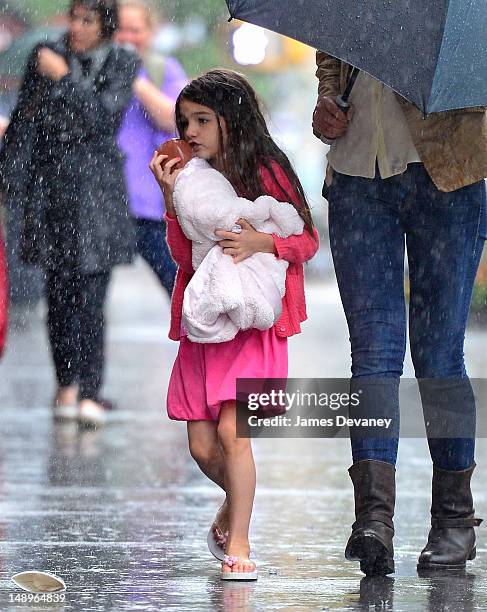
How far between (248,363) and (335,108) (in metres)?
0.84

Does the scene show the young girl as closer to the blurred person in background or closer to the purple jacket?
the blurred person in background

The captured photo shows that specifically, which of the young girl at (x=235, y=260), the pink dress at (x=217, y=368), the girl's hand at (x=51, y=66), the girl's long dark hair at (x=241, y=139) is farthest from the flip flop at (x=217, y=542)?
the girl's hand at (x=51, y=66)

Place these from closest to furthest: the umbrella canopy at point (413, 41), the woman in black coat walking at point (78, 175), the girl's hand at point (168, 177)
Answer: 1. the umbrella canopy at point (413, 41)
2. the girl's hand at point (168, 177)
3. the woman in black coat walking at point (78, 175)

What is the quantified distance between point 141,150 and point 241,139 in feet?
12.9

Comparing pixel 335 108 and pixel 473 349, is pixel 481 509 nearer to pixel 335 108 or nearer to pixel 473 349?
pixel 335 108

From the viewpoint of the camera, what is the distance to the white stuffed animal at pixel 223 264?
5375 millimetres

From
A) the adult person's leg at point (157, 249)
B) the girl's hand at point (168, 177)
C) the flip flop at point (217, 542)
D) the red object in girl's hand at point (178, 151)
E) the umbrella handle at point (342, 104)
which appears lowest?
the flip flop at point (217, 542)

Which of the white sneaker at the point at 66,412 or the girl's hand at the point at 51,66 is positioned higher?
the girl's hand at the point at 51,66

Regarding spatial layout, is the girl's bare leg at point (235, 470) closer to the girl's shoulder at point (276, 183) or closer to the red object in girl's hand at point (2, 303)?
the girl's shoulder at point (276, 183)

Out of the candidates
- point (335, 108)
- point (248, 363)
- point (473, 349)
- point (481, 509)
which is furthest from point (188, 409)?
point (473, 349)

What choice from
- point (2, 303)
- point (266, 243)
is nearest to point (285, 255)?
point (266, 243)

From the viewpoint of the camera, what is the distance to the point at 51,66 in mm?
9414

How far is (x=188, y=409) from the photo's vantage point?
217 inches

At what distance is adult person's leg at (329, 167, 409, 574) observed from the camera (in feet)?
18.2
